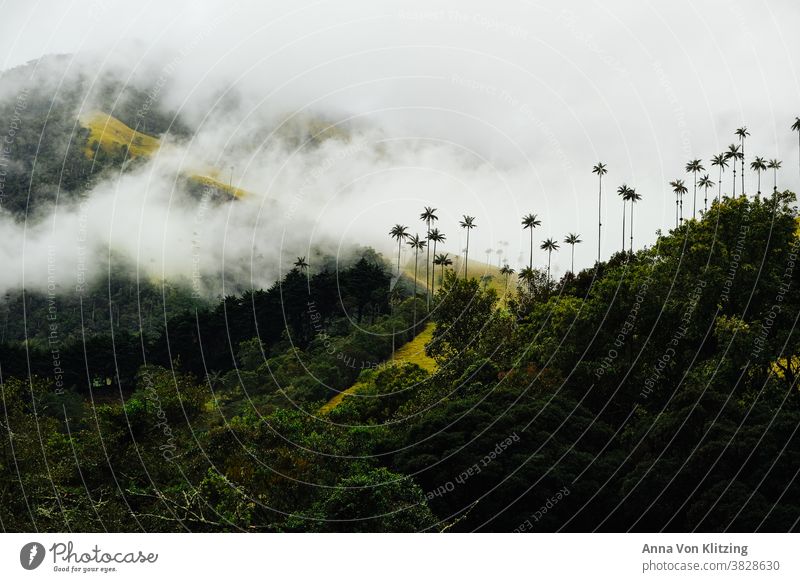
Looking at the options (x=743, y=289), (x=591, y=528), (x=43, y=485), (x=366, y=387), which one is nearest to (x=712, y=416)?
(x=591, y=528)

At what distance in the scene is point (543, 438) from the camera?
142ft

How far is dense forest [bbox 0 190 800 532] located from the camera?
116 feet

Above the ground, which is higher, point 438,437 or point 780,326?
point 780,326

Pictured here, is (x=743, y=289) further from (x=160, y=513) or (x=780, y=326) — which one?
(x=160, y=513)

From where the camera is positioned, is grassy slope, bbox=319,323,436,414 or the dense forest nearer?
the dense forest

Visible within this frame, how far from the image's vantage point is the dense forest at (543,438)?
116ft

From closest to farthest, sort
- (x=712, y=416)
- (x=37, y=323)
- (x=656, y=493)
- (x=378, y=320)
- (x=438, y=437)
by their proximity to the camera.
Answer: (x=656, y=493), (x=712, y=416), (x=438, y=437), (x=378, y=320), (x=37, y=323)

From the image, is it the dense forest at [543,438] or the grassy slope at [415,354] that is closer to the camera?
the dense forest at [543,438]

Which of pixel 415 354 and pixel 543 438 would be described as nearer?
pixel 543 438

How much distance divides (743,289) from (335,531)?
96.3 feet

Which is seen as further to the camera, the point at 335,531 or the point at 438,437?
the point at 438,437

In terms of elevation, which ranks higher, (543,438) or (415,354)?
(543,438)
